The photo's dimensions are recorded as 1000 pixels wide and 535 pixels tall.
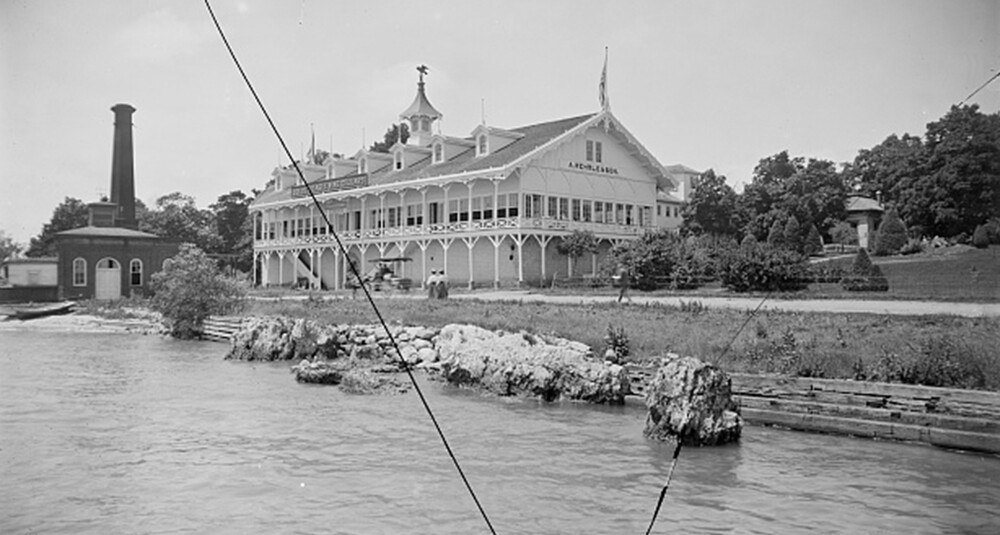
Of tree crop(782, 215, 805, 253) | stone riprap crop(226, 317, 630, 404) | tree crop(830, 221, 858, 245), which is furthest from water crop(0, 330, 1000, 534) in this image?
tree crop(830, 221, 858, 245)

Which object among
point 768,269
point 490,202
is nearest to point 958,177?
point 768,269

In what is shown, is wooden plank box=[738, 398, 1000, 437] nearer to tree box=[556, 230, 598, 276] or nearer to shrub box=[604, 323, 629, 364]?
shrub box=[604, 323, 629, 364]

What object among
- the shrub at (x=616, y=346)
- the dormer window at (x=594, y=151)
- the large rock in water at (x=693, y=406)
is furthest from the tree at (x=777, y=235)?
the dormer window at (x=594, y=151)

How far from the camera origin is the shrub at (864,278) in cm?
1898

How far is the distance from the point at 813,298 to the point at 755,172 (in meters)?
4.93

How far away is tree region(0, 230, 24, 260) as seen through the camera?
6.11 metres

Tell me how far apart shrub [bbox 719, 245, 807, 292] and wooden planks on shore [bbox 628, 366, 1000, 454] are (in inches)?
359

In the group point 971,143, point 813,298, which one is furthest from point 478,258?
point 971,143

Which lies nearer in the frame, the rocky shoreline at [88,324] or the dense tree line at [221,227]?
the rocky shoreline at [88,324]

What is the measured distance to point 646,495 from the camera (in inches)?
309

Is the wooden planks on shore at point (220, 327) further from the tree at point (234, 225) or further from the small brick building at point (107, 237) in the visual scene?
the tree at point (234, 225)

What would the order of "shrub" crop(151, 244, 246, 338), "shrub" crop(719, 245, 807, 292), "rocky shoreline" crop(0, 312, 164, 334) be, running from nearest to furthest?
"rocky shoreline" crop(0, 312, 164, 334), "shrub" crop(719, 245, 807, 292), "shrub" crop(151, 244, 246, 338)

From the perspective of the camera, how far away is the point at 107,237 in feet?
35.6

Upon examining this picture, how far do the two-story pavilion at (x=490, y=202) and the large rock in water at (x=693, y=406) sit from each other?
2303 cm
